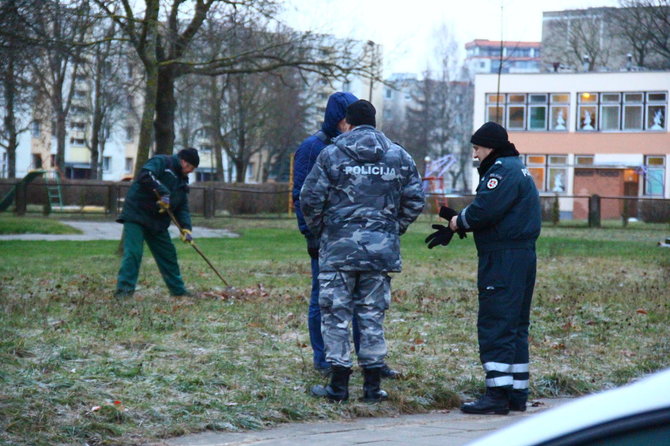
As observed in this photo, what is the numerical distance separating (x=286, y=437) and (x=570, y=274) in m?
11.0

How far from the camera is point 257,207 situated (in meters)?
38.9

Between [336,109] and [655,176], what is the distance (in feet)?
186

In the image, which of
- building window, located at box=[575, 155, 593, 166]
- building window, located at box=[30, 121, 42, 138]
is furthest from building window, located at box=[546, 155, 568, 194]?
building window, located at box=[30, 121, 42, 138]

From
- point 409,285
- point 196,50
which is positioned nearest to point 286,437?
point 409,285

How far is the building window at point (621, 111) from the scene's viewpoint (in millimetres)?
59312

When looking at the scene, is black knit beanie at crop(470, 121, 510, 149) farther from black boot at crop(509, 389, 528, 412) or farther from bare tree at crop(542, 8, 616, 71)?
bare tree at crop(542, 8, 616, 71)

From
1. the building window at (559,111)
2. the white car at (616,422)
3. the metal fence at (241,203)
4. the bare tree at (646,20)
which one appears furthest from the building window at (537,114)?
the white car at (616,422)

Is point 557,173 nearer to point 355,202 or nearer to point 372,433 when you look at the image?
point 355,202

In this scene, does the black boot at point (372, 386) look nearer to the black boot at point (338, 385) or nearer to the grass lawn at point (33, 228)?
the black boot at point (338, 385)

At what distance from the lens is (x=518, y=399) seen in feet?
20.4

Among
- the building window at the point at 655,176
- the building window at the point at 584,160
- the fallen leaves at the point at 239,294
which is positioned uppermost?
the building window at the point at 584,160

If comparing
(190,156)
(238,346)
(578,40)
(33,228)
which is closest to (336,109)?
(238,346)

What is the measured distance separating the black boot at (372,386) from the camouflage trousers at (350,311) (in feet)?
0.19

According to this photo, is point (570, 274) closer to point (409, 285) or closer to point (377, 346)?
point (409, 285)
